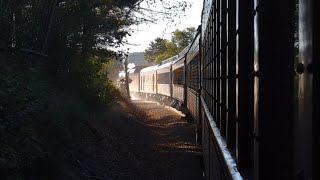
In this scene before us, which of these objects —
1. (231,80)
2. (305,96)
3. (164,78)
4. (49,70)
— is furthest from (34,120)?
(164,78)

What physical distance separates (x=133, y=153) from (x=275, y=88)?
10995 millimetres

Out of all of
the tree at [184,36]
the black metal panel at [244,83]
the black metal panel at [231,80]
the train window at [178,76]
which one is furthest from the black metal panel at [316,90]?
the tree at [184,36]

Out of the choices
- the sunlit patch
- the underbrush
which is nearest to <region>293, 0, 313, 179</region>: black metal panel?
the underbrush

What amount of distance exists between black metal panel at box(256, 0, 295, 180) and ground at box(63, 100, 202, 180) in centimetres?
671

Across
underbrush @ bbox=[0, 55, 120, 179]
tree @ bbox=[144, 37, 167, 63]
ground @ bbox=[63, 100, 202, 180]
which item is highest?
tree @ bbox=[144, 37, 167, 63]

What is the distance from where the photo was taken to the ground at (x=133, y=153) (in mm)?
9734

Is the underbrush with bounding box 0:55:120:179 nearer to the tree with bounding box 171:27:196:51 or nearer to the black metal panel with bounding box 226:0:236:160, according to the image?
the black metal panel with bounding box 226:0:236:160

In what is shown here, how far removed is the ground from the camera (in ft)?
31.9

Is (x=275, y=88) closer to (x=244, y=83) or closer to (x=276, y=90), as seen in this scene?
(x=276, y=90)

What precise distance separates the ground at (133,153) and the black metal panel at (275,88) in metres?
6.71

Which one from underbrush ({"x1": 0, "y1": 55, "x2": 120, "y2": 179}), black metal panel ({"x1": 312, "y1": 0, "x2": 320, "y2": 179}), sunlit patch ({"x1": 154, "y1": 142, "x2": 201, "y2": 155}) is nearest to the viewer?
black metal panel ({"x1": 312, "y1": 0, "x2": 320, "y2": 179})

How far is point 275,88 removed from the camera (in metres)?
1.82

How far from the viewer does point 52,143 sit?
9.19m

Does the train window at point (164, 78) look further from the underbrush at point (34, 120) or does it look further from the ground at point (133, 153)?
the underbrush at point (34, 120)
